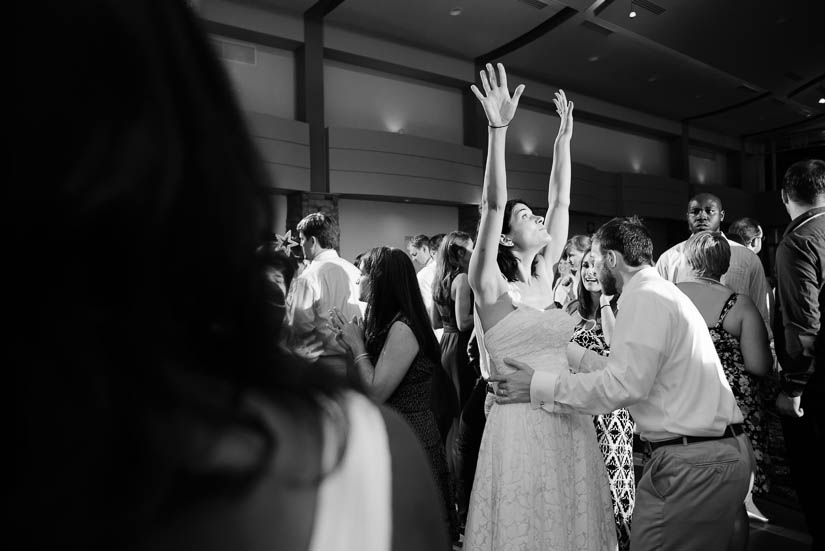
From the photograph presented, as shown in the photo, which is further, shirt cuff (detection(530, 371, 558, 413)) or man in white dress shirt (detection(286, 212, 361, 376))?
man in white dress shirt (detection(286, 212, 361, 376))

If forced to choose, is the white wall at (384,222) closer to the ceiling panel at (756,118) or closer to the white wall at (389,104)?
the white wall at (389,104)

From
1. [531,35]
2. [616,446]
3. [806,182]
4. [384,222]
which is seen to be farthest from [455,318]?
[531,35]

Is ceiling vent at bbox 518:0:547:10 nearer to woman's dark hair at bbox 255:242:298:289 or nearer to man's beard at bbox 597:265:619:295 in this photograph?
man's beard at bbox 597:265:619:295

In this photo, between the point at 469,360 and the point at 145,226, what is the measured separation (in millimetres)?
Result: 3666

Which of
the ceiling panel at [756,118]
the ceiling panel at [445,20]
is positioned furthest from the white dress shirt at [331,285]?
the ceiling panel at [756,118]

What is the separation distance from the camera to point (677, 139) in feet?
55.5

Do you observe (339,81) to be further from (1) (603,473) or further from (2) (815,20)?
(1) (603,473)

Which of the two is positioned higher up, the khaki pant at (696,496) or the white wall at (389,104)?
the white wall at (389,104)

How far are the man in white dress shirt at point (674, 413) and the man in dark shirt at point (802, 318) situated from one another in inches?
43.7

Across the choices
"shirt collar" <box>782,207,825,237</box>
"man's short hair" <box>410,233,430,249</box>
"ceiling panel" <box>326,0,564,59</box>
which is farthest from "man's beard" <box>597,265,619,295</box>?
"ceiling panel" <box>326,0,564,59</box>

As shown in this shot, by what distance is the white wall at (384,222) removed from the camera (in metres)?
11.3

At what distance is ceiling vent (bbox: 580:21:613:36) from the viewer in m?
11.0

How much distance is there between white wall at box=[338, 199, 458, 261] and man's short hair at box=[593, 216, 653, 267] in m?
8.87

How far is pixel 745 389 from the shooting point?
326 cm
